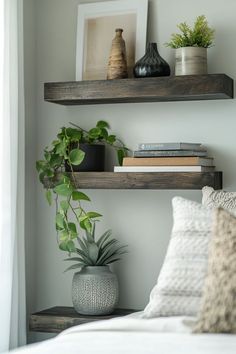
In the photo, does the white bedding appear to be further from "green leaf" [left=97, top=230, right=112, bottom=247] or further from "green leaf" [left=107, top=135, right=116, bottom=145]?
"green leaf" [left=107, top=135, right=116, bottom=145]

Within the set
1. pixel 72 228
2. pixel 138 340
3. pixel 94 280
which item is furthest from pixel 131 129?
pixel 138 340

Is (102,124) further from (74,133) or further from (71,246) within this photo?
(71,246)

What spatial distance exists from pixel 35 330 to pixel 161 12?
5.59 ft

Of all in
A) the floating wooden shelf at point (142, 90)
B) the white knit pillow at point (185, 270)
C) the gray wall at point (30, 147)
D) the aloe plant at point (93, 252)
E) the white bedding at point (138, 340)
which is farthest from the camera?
the gray wall at point (30, 147)

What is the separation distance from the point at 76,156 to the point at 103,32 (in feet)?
2.24

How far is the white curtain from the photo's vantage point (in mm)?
3615

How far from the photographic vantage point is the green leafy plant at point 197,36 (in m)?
3.52

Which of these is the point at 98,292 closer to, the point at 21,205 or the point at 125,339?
the point at 21,205

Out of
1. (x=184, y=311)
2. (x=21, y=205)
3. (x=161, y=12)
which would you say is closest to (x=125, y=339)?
(x=184, y=311)

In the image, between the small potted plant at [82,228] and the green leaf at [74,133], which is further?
the green leaf at [74,133]

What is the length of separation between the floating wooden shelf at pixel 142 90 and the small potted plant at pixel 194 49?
0.21 feet

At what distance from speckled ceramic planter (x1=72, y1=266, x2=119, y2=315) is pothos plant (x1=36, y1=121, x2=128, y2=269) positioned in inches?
2.9

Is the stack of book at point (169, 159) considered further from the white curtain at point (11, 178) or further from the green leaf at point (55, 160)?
the white curtain at point (11, 178)

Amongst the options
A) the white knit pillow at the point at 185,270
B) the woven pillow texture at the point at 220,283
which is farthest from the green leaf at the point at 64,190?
the woven pillow texture at the point at 220,283
